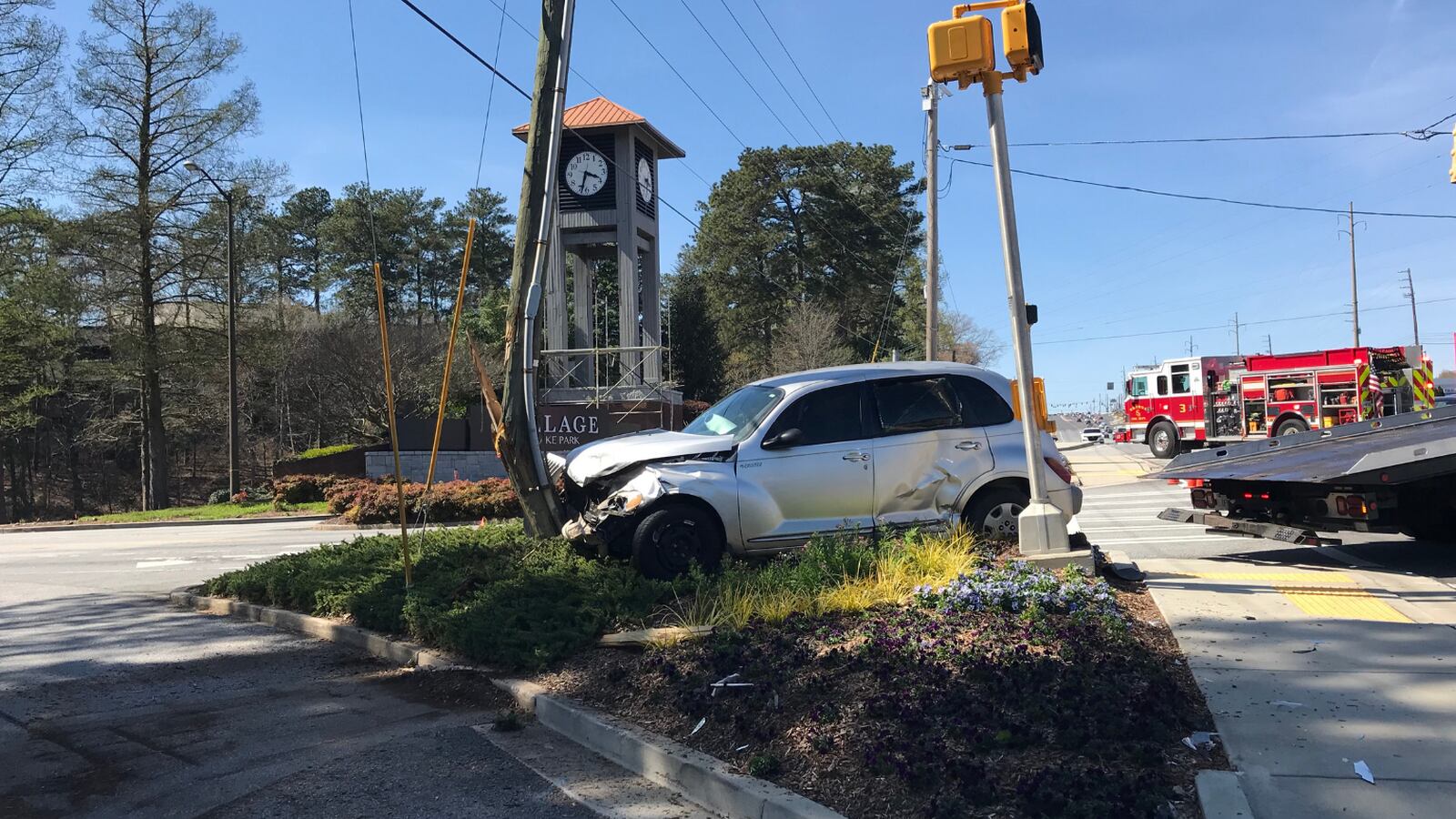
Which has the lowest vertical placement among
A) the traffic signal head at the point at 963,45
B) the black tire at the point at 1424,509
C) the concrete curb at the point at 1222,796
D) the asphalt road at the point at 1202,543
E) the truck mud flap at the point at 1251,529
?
the asphalt road at the point at 1202,543

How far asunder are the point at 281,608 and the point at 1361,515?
1006cm

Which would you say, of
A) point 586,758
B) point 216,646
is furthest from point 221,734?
point 216,646

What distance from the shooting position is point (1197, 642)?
604 cm

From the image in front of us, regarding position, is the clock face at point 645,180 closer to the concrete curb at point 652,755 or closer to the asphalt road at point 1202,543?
the asphalt road at point 1202,543

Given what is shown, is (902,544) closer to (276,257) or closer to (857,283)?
(276,257)

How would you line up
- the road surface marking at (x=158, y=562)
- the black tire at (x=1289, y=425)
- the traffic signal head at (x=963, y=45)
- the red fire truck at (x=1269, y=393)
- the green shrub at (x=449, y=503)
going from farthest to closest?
the black tire at (x=1289, y=425) < the red fire truck at (x=1269, y=393) < the green shrub at (x=449, y=503) < the road surface marking at (x=158, y=562) < the traffic signal head at (x=963, y=45)

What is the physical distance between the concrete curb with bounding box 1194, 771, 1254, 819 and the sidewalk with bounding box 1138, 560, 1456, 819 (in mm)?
67

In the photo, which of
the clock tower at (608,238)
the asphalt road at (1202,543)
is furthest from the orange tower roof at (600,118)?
the asphalt road at (1202,543)

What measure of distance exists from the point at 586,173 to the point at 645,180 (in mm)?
2313

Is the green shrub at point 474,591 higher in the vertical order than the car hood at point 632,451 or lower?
lower

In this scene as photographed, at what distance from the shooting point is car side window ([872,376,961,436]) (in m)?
8.52

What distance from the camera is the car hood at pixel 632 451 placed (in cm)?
801

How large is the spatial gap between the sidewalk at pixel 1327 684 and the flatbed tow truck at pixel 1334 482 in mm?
912

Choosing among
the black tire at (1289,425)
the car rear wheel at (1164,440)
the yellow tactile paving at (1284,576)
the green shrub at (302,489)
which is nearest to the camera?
the yellow tactile paving at (1284,576)
